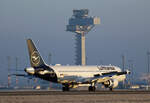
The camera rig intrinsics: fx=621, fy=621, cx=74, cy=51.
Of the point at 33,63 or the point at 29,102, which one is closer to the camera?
the point at 29,102

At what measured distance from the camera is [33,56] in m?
96.2

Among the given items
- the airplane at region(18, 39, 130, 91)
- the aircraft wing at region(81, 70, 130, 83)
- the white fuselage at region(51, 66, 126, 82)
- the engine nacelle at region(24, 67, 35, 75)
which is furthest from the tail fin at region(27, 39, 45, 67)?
the aircraft wing at region(81, 70, 130, 83)

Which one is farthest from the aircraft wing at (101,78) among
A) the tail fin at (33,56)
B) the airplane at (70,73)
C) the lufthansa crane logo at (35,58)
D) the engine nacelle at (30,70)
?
the engine nacelle at (30,70)

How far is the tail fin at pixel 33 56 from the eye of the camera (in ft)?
315

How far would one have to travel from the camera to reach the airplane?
9588cm

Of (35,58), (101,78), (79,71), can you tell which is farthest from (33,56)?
(101,78)

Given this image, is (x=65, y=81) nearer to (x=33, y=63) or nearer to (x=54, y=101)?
(x=33, y=63)

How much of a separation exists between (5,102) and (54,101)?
5.16 m

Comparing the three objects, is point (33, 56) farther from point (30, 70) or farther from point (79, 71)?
point (79, 71)

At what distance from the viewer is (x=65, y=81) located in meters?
99.2

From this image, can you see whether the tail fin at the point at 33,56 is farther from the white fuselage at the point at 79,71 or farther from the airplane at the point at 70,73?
the white fuselage at the point at 79,71

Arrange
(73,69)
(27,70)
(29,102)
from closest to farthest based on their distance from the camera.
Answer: (29,102) < (27,70) < (73,69)

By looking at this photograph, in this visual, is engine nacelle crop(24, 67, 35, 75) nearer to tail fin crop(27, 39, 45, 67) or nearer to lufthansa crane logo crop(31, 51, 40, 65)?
tail fin crop(27, 39, 45, 67)

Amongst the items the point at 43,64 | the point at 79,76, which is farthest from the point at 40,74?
the point at 79,76
